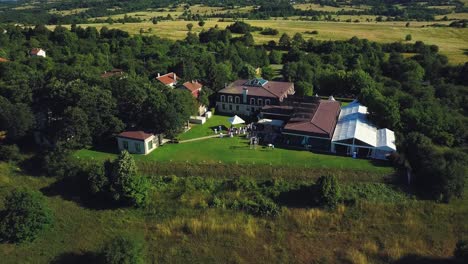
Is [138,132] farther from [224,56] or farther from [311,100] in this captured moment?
[224,56]

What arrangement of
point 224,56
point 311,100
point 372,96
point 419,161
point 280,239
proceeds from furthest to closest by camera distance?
1. point 224,56
2. point 311,100
3. point 372,96
4. point 419,161
5. point 280,239

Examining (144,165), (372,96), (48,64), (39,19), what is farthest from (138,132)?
(39,19)

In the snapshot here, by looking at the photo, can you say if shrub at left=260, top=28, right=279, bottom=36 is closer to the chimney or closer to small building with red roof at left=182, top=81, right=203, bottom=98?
small building with red roof at left=182, top=81, right=203, bottom=98

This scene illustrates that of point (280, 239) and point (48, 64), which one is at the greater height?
point (48, 64)

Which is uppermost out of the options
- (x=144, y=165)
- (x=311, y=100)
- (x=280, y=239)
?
(x=311, y=100)

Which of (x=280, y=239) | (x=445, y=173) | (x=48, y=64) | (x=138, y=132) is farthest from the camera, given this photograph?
(x=48, y=64)

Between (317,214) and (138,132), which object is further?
(138,132)

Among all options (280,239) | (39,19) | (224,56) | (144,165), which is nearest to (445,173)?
(280,239)
